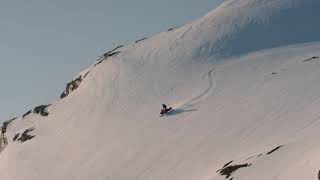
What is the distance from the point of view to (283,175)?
27750 mm

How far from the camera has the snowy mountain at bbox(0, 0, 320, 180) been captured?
38.8 m

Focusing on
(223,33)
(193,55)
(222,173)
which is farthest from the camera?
(223,33)

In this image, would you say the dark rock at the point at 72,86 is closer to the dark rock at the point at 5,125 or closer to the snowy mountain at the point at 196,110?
the snowy mountain at the point at 196,110

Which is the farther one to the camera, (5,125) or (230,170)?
(5,125)

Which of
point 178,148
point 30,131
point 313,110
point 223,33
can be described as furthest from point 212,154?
point 223,33

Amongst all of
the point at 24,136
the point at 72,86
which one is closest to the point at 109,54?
the point at 72,86

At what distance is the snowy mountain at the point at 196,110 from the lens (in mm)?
38844

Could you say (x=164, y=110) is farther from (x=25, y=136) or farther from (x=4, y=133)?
(x=4, y=133)

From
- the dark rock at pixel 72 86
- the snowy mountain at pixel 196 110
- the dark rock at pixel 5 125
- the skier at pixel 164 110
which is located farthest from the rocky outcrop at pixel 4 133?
the skier at pixel 164 110

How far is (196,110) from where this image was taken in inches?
2002

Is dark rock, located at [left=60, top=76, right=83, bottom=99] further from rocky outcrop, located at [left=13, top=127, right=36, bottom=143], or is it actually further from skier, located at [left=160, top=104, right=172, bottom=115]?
skier, located at [left=160, top=104, right=172, bottom=115]

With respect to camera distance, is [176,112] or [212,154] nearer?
[212,154]

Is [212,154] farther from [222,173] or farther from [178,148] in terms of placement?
[222,173]

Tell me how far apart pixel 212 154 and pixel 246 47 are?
1124 inches
